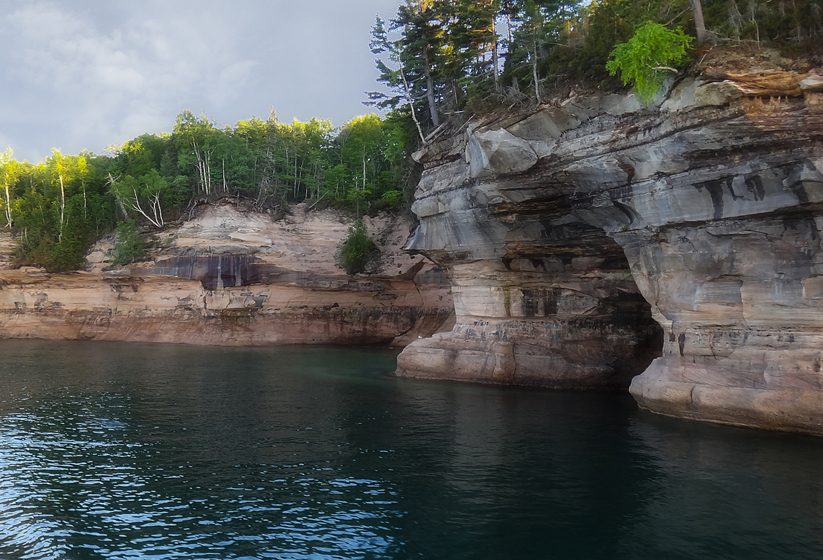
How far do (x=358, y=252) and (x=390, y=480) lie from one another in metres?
27.3

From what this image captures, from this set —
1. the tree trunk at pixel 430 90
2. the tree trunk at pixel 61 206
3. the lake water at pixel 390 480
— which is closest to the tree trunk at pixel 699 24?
the lake water at pixel 390 480

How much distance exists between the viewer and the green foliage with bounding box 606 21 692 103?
555 inches

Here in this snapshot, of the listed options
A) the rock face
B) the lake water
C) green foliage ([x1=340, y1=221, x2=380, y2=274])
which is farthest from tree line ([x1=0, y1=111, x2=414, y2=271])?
the lake water

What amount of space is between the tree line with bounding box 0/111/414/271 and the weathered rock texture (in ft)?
6.73

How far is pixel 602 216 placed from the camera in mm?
18812

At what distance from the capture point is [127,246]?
1540 inches

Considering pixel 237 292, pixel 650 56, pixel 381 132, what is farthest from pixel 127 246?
pixel 650 56

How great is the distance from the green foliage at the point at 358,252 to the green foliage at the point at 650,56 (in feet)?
78.6

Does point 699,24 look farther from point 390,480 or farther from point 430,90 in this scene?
point 430,90

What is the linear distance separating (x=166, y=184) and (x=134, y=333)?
1117cm

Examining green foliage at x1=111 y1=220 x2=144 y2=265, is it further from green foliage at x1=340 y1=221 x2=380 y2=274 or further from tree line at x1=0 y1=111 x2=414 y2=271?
green foliage at x1=340 y1=221 x2=380 y2=274

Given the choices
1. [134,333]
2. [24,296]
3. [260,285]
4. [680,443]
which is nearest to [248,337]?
[260,285]

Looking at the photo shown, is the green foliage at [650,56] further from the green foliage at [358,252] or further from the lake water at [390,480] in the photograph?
the green foliage at [358,252]

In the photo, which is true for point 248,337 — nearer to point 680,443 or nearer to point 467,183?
point 467,183
